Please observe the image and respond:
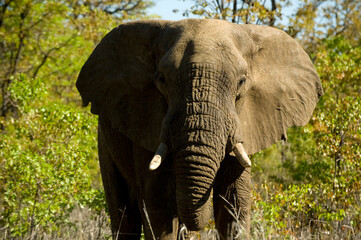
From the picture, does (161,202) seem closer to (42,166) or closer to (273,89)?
(273,89)

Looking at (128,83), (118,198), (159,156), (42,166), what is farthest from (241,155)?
(42,166)

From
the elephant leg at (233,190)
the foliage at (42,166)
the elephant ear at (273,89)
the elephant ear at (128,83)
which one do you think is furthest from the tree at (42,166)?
the elephant ear at (273,89)

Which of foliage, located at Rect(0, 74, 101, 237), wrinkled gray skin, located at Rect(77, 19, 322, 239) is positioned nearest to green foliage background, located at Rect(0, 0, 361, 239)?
foliage, located at Rect(0, 74, 101, 237)

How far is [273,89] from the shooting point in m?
5.08

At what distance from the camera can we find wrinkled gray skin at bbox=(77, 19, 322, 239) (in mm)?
4109

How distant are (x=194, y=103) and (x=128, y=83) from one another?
1.21 m

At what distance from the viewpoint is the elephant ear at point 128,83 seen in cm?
498

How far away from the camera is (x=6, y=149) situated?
7.57m

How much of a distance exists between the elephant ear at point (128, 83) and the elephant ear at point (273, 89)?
761 mm

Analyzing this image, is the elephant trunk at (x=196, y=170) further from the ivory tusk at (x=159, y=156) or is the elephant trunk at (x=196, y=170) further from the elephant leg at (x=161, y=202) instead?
the elephant leg at (x=161, y=202)

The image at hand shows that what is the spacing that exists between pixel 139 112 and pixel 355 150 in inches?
139

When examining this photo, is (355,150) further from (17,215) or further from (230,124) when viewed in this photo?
(17,215)

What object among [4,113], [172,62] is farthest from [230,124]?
[4,113]

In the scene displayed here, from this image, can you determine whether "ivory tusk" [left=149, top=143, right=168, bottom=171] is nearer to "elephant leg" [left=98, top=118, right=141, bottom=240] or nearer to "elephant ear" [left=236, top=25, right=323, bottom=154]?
"elephant ear" [left=236, top=25, right=323, bottom=154]
